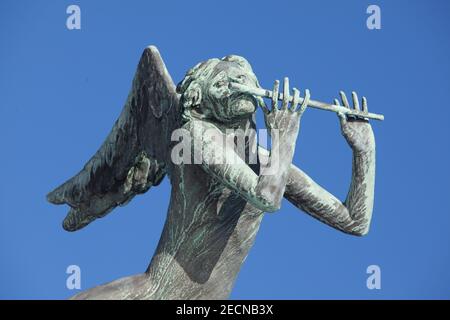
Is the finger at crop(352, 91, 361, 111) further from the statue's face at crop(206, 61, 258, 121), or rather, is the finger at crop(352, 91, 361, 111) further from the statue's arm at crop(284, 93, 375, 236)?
the statue's face at crop(206, 61, 258, 121)

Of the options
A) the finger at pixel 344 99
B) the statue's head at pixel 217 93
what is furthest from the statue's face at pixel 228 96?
the finger at pixel 344 99

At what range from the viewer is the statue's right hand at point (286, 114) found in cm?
916

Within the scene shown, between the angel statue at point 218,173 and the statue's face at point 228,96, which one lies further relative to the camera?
the statue's face at point 228,96

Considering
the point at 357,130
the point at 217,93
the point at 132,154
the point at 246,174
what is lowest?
the point at 246,174

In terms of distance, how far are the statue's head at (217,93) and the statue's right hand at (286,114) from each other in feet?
1.22

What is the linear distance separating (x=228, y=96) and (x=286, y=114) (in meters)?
0.55

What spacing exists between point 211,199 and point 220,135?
0.56 meters

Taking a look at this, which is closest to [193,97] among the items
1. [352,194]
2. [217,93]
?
[217,93]

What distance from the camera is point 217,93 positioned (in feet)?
31.2

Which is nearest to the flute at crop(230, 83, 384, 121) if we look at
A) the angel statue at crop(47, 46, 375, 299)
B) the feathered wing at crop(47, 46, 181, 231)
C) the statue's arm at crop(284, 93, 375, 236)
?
the angel statue at crop(47, 46, 375, 299)

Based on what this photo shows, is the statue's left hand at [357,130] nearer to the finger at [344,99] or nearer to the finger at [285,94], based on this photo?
the finger at [344,99]

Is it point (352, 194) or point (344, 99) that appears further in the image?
point (352, 194)

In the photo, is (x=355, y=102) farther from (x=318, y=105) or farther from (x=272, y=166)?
(x=272, y=166)

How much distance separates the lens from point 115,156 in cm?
1091
